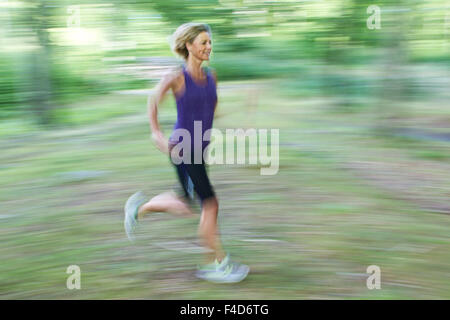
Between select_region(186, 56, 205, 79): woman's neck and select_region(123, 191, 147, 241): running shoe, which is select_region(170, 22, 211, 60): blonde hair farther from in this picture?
select_region(123, 191, 147, 241): running shoe

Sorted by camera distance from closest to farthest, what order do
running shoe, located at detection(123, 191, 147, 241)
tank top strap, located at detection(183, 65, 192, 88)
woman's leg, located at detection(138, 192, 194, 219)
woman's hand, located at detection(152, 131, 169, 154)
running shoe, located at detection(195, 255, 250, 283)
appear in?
woman's hand, located at detection(152, 131, 169, 154), tank top strap, located at detection(183, 65, 192, 88), running shoe, located at detection(195, 255, 250, 283), woman's leg, located at detection(138, 192, 194, 219), running shoe, located at detection(123, 191, 147, 241)

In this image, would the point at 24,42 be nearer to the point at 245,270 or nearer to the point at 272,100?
the point at 272,100

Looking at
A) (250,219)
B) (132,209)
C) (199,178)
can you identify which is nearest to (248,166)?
(250,219)

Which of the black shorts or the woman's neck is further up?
the woman's neck

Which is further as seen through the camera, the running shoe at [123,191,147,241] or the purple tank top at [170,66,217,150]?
the running shoe at [123,191,147,241]

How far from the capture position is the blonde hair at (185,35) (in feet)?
10.4

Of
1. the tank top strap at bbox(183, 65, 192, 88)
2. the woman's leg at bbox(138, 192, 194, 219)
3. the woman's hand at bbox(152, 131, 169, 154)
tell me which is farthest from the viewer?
the woman's leg at bbox(138, 192, 194, 219)

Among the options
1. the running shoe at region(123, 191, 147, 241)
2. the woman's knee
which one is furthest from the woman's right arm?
the running shoe at region(123, 191, 147, 241)

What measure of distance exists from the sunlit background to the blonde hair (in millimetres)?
1228

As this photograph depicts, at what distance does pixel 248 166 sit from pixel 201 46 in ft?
7.58

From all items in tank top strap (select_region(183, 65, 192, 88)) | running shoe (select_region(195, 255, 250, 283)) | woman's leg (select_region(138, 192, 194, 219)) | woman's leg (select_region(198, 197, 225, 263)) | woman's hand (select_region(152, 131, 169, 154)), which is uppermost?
tank top strap (select_region(183, 65, 192, 88))

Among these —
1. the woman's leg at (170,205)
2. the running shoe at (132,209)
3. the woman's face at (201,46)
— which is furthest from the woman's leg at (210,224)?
the woman's face at (201,46)

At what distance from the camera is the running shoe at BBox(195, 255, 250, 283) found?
3361mm

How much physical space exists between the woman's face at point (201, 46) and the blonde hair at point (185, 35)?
0.02 m
